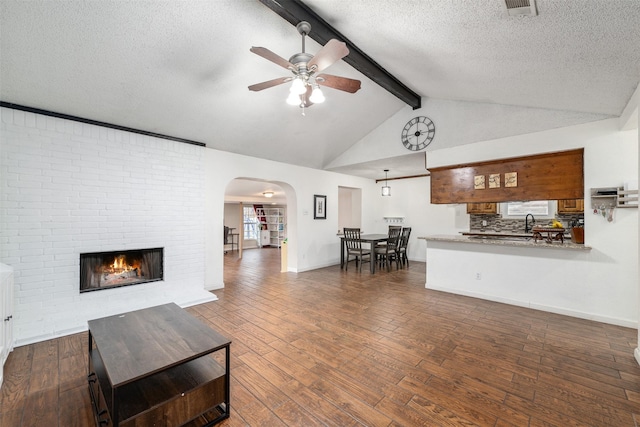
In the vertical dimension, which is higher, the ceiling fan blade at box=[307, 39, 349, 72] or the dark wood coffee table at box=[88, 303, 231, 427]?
the ceiling fan blade at box=[307, 39, 349, 72]

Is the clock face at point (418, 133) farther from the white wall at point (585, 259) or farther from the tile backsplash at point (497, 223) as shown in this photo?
the tile backsplash at point (497, 223)

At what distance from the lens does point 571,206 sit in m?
5.23

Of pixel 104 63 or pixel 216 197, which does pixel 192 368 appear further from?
pixel 216 197

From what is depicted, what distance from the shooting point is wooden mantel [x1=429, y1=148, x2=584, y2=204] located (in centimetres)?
351

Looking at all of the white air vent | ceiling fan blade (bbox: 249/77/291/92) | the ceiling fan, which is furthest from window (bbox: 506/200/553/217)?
ceiling fan blade (bbox: 249/77/291/92)

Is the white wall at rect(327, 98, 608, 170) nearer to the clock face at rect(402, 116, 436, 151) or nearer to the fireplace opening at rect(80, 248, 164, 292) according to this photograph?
the clock face at rect(402, 116, 436, 151)

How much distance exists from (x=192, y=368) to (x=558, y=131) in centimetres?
483

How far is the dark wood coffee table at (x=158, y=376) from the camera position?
1.45 metres

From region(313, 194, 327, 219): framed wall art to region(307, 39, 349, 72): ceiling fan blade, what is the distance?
165 inches

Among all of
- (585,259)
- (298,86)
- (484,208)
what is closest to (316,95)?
(298,86)

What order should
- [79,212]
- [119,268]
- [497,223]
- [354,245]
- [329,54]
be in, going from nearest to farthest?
1. [329,54]
2. [79,212]
3. [119,268]
4. [497,223]
5. [354,245]

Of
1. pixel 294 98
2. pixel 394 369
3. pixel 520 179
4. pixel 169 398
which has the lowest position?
pixel 394 369

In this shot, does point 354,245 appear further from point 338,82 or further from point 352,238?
point 338,82

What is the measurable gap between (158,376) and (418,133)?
15.9 ft
